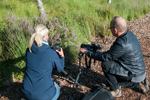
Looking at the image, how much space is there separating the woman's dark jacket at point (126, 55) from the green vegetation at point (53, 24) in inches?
52.4

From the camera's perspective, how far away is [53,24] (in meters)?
3.96

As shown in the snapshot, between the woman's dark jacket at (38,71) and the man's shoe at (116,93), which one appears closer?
the woman's dark jacket at (38,71)

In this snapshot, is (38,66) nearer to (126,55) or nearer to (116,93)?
(126,55)

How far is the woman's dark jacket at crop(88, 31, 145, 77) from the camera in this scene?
233 centimetres

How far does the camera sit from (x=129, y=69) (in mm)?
2504

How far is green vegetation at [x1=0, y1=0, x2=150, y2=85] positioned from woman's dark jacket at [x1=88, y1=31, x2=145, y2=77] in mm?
1331

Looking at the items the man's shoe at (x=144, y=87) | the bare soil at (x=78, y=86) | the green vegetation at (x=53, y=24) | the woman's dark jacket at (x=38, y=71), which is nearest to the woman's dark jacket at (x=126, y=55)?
the man's shoe at (x=144, y=87)

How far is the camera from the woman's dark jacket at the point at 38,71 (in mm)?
1943

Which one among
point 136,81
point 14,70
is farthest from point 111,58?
point 14,70

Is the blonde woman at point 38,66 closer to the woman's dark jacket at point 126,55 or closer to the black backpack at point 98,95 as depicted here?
the black backpack at point 98,95

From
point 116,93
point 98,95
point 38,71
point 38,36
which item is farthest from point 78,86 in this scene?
point 38,36

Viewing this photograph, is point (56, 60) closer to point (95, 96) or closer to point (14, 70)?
point (95, 96)

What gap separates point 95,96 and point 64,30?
2055 mm

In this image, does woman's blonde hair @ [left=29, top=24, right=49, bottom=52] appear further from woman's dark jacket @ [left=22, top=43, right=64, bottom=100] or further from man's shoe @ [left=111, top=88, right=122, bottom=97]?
man's shoe @ [left=111, top=88, right=122, bottom=97]
